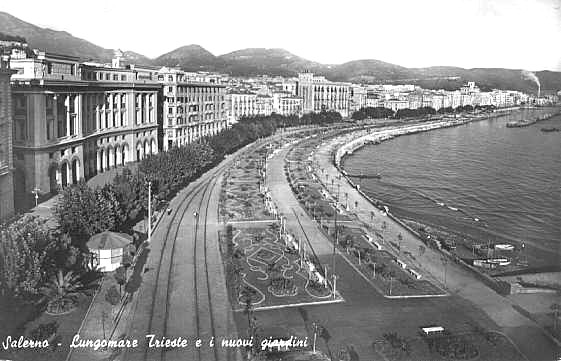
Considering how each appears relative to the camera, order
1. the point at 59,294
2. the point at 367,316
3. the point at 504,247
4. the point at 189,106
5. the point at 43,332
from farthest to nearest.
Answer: the point at 189,106
the point at 504,247
the point at 367,316
the point at 59,294
the point at 43,332

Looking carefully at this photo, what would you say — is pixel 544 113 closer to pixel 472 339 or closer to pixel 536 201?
pixel 536 201

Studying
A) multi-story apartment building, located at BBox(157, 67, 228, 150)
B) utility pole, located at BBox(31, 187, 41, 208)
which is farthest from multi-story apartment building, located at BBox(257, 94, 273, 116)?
utility pole, located at BBox(31, 187, 41, 208)

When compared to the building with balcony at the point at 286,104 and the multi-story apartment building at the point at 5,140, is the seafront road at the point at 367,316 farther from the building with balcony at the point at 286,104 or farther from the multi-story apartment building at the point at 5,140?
the building with balcony at the point at 286,104

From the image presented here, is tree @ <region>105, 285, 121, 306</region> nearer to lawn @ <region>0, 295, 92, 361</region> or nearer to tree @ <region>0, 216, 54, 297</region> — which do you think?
lawn @ <region>0, 295, 92, 361</region>

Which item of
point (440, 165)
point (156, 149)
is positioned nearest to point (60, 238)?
point (156, 149)

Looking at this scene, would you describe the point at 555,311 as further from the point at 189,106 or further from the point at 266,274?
the point at 189,106

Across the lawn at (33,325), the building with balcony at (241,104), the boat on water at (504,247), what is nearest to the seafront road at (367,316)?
the lawn at (33,325)

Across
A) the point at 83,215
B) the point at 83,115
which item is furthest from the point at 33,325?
the point at 83,115
